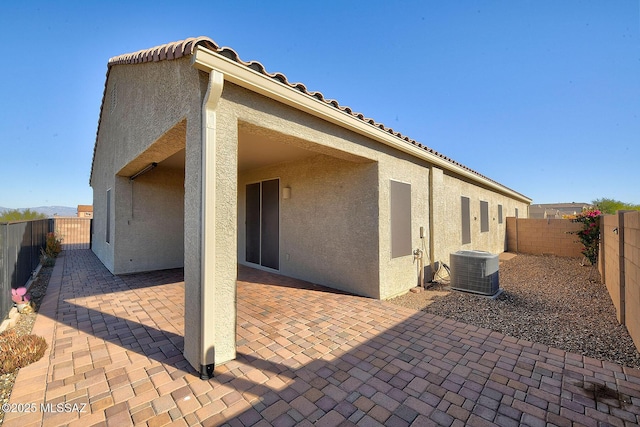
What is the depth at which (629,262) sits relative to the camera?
437 cm

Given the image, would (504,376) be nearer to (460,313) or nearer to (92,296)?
(460,313)

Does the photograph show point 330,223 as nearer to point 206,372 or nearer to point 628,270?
point 206,372

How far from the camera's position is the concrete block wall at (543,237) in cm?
1270

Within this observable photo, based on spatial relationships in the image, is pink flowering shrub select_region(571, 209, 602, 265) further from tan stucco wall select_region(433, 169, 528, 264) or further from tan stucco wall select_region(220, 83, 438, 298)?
tan stucco wall select_region(220, 83, 438, 298)

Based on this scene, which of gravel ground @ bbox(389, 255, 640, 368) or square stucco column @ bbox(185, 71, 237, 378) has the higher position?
square stucco column @ bbox(185, 71, 237, 378)

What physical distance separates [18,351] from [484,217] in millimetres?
14684

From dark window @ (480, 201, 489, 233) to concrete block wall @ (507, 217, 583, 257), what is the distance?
3709 mm

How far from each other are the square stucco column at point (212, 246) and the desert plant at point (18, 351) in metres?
1.94

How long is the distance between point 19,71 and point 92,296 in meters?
9.21

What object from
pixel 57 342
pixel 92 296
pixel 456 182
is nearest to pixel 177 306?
pixel 57 342

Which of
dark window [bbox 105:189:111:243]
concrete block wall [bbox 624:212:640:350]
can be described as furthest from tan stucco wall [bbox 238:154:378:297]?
dark window [bbox 105:189:111:243]

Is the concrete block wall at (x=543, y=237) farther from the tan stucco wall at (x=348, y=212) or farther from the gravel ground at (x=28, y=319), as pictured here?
the gravel ground at (x=28, y=319)

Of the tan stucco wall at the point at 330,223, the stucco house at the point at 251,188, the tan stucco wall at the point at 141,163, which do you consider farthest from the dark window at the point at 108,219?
the tan stucco wall at the point at 330,223

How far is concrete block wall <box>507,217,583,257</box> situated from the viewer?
41.7 feet
